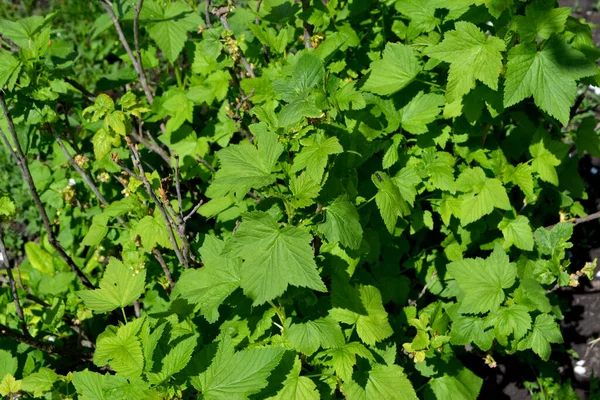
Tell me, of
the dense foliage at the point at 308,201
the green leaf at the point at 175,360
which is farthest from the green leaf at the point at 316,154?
the green leaf at the point at 175,360

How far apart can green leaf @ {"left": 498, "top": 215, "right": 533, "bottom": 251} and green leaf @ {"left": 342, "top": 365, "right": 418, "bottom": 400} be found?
83 centimetres

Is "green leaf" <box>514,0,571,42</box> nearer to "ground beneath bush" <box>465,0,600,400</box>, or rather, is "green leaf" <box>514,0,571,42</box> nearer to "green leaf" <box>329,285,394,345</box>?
"green leaf" <box>329,285,394,345</box>

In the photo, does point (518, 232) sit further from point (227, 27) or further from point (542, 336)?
point (227, 27)

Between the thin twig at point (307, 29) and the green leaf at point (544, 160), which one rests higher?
the thin twig at point (307, 29)

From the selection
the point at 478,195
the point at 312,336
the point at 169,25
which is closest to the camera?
the point at 312,336

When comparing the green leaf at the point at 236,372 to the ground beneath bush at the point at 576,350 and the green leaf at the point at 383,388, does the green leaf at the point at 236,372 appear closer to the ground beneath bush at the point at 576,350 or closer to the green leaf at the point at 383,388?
the green leaf at the point at 383,388

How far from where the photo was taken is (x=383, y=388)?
219 centimetres

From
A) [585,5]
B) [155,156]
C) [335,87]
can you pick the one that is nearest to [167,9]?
[155,156]

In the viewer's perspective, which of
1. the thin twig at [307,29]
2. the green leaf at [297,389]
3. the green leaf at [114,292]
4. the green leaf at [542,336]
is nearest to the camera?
the green leaf at [297,389]

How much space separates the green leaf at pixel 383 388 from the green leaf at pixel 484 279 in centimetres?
46

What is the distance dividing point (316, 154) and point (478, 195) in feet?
3.15

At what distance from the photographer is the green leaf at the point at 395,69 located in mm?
2469

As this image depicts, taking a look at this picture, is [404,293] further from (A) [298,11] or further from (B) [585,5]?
(B) [585,5]

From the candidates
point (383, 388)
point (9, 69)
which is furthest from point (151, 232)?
point (383, 388)
